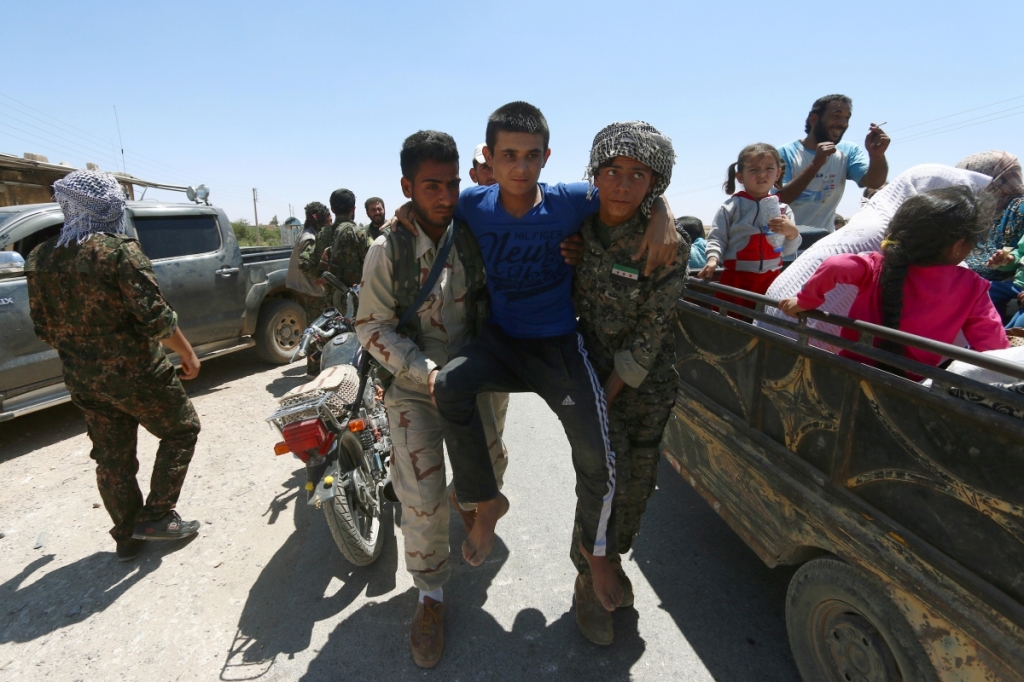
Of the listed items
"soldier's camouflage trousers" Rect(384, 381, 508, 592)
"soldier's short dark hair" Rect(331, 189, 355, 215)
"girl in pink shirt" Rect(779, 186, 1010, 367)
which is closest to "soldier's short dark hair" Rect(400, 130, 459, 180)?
"soldier's camouflage trousers" Rect(384, 381, 508, 592)

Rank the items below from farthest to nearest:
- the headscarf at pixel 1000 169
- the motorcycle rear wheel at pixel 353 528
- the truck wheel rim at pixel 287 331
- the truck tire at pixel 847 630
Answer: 1. the truck wheel rim at pixel 287 331
2. the headscarf at pixel 1000 169
3. the motorcycle rear wheel at pixel 353 528
4. the truck tire at pixel 847 630

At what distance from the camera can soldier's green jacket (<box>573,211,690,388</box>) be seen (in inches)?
77.3

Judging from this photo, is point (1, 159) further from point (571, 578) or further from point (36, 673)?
point (571, 578)

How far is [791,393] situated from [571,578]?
143 cm

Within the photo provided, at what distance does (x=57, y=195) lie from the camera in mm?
2609

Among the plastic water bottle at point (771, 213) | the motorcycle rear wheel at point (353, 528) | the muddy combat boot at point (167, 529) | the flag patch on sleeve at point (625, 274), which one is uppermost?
→ the plastic water bottle at point (771, 213)

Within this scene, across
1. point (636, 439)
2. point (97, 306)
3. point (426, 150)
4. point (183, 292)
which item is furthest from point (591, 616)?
point (183, 292)

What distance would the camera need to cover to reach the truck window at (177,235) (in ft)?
16.9

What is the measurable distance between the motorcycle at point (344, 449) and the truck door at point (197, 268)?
3105 millimetres

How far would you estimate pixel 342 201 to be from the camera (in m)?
5.27

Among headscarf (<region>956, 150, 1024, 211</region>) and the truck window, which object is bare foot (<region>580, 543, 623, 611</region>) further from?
the truck window

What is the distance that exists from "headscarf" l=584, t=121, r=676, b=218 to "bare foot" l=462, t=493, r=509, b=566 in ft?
4.21

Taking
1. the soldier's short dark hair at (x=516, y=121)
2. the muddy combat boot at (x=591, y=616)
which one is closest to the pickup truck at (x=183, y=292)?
the soldier's short dark hair at (x=516, y=121)

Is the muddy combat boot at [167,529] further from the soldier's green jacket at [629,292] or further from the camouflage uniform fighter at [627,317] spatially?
the soldier's green jacket at [629,292]
